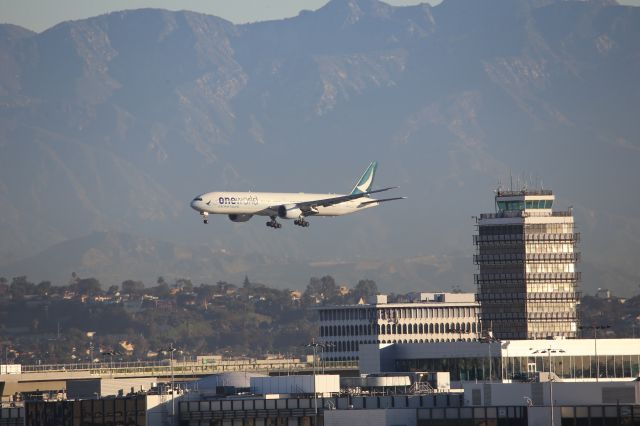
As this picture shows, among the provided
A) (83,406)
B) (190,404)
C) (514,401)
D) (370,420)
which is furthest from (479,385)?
(83,406)

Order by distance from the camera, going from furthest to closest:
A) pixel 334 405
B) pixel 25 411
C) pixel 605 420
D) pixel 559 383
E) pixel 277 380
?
pixel 277 380 < pixel 25 411 < pixel 334 405 < pixel 559 383 < pixel 605 420

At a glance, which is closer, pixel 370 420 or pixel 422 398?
pixel 370 420

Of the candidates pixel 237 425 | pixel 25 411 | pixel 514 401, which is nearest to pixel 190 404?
pixel 237 425

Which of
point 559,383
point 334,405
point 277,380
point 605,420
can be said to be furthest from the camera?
point 277,380

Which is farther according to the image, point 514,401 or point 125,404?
point 125,404

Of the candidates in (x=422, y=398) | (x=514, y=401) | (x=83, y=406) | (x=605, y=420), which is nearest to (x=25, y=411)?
(x=83, y=406)

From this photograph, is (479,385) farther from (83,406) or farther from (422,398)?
(83,406)

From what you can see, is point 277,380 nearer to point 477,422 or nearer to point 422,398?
point 422,398

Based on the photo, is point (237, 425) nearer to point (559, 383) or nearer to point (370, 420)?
point (370, 420)

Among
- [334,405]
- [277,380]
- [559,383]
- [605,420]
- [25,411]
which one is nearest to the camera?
[605,420]
